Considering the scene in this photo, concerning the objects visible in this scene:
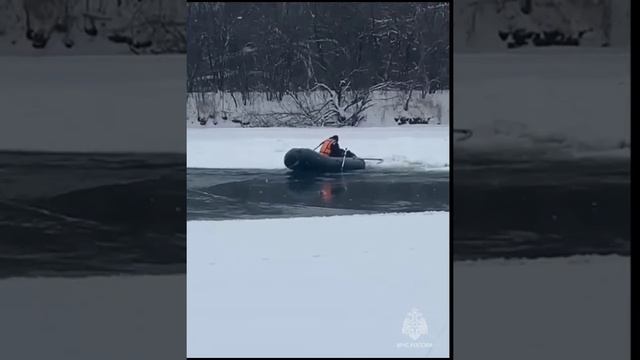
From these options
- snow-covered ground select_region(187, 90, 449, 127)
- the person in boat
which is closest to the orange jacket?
the person in boat

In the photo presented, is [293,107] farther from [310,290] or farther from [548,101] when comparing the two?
[548,101]

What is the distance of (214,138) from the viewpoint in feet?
10.6

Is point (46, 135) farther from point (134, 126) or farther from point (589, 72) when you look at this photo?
point (589, 72)

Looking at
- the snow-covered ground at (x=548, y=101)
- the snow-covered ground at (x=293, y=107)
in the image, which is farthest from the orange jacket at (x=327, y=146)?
the snow-covered ground at (x=548, y=101)

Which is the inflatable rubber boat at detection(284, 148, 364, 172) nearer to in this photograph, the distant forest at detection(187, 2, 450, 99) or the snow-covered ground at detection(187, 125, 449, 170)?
the snow-covered ground at detection(187, 125, 449, 170)

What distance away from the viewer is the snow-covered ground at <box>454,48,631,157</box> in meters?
2.84

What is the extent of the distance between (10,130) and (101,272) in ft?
2.11

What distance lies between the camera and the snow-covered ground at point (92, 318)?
2.86m

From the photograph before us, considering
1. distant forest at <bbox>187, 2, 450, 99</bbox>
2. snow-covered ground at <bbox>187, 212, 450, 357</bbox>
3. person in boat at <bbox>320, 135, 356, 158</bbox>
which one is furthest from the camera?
person in boat at <bbox>320, 135, 356, 158</bbox>

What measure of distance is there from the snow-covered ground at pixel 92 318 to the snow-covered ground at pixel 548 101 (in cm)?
133

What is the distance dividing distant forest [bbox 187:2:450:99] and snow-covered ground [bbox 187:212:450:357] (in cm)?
64

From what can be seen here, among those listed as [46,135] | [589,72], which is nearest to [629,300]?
[589,72]

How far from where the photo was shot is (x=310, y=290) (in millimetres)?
3131
